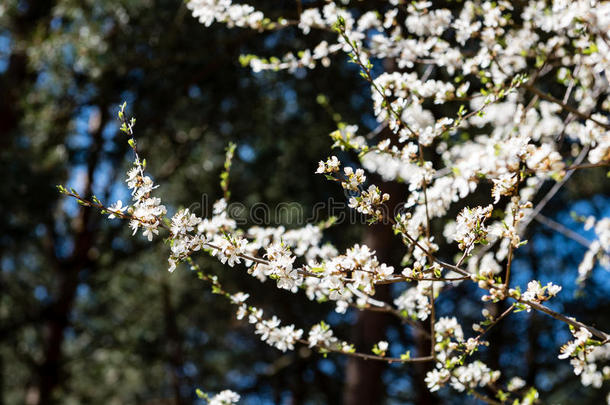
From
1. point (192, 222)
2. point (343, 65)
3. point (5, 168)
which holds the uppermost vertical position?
point (343, 65)

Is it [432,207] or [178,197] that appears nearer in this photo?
[432,207]

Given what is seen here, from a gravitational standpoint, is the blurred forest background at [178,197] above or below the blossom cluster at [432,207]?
above

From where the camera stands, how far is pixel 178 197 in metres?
6.73

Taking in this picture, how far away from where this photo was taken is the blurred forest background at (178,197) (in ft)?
16.6

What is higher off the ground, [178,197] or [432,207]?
[178,197]

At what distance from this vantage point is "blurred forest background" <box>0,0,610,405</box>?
505 centimetres

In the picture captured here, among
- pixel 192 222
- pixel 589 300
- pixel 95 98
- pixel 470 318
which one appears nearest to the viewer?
pixel 192 222

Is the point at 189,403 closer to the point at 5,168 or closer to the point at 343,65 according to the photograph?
the point at 5,168

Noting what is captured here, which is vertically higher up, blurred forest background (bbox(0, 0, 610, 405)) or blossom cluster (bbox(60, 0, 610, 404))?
blurred forest background (bbox(0, 0, 610, 405))

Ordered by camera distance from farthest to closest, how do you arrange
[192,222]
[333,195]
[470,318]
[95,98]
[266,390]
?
[266,390] < [470,318] < [333,195] < [95,98] < [192,222]

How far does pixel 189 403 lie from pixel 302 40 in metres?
6.52

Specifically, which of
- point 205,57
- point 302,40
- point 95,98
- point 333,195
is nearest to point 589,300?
point 333,195

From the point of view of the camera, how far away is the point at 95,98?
5340 mm

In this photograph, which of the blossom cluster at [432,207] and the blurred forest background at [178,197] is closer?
the blossom cluster at [432,207]
